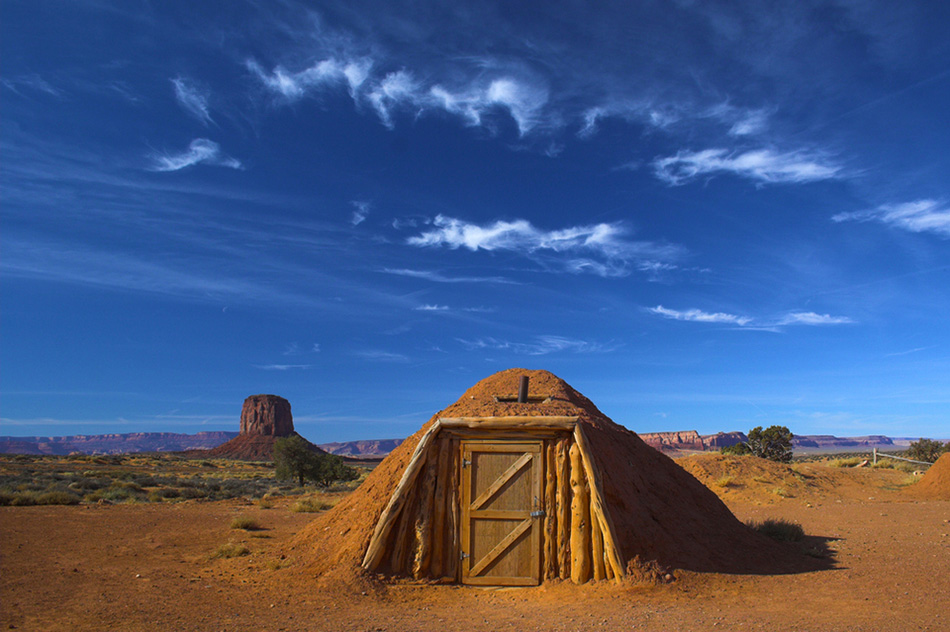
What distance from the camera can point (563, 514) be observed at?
8039mm

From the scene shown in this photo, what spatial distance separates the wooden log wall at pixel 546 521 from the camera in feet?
25.8

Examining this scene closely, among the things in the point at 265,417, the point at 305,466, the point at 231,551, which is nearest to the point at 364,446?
the point at 265,417

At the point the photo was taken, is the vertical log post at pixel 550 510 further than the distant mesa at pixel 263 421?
No

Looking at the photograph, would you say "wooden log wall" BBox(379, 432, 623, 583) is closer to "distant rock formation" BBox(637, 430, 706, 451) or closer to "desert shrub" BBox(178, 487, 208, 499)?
"desert shrub" BBox(178, 487, 208, 499)

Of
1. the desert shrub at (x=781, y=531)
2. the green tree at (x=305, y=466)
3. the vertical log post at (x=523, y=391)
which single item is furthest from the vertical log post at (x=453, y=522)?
the green tree at (x=305, y=466)

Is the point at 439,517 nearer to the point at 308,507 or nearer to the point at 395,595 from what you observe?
the point at 395,595

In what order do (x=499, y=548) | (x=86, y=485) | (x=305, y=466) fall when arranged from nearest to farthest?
(x=499, y=548) < (x=86, y=485) < (x=305, y=466)

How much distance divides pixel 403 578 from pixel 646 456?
482cm

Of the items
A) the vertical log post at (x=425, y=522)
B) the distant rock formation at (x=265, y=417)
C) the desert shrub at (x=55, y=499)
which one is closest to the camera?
the vertical log post at (x=425, y=522)

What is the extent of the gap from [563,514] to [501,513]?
2.84 feet

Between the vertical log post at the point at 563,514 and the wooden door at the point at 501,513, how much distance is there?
27cm

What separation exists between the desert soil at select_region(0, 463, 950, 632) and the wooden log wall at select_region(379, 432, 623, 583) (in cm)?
29

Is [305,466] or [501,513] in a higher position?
[501,513]

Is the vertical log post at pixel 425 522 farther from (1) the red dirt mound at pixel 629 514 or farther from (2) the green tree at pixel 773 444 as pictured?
(2) the green tree at pixel 773 444
